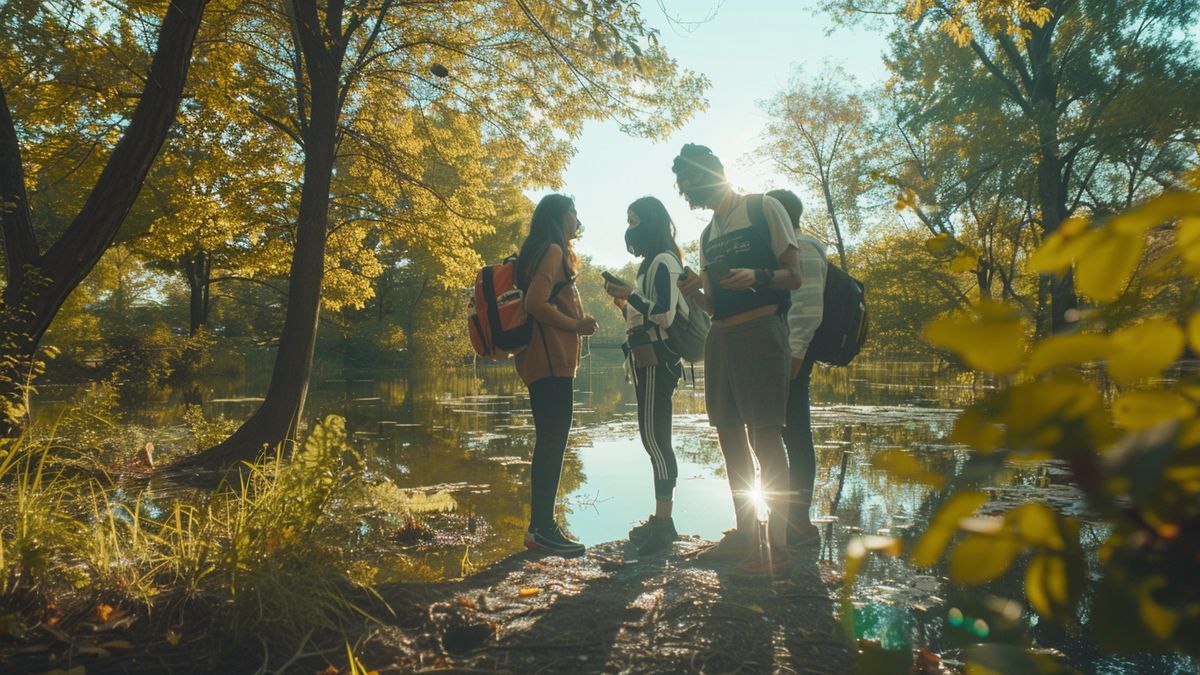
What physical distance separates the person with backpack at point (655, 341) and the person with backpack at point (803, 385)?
2.27 ft

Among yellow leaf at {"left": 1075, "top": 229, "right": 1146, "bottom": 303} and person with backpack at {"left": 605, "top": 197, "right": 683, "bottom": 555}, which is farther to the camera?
person with backpack at {"left": 605, "top": 197, "right": 683, "bottom": 555}

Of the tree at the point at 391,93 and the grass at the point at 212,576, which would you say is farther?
the tree at the point at 391,93

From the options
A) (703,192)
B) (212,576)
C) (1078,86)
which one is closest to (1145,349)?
(212,576)

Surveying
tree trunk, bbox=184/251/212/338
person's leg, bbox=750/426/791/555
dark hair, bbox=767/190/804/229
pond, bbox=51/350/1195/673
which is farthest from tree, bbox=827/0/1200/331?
tree trunk, bbox=184/251/212/338

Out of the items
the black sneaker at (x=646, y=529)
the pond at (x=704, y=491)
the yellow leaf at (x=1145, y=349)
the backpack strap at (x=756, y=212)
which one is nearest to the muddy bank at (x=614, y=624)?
the pond at (x=704, y=491)

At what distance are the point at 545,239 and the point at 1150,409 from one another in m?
3.81

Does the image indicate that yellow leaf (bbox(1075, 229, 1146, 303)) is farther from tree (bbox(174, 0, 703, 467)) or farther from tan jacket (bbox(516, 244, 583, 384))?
tree (bbox(174, 0, 703, 467))

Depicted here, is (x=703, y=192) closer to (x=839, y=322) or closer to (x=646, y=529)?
(x=839, y=322)

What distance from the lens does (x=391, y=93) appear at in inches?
375

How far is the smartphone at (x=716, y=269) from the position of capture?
11.5 feet

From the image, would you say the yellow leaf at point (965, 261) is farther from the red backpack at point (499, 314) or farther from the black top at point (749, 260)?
the red backpack at point (499, 314)

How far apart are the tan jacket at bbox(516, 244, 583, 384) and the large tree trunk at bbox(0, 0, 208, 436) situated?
2.77 meters

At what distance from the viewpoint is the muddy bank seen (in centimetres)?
233

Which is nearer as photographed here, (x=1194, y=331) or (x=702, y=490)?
(x=1194, y=331)
